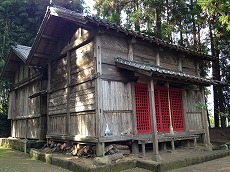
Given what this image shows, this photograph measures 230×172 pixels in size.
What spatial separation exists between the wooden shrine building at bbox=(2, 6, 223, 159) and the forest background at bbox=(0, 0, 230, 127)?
200 inches

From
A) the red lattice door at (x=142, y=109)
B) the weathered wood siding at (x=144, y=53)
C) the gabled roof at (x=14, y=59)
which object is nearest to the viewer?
the red lattice door at (x=142, y=109)

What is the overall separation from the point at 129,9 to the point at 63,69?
36.5ft

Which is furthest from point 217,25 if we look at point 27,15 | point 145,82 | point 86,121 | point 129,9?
point 27,15

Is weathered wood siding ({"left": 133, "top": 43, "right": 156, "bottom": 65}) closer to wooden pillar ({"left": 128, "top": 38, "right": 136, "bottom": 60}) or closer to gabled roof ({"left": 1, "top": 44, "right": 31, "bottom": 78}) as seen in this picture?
wooden pillar ({"left": 128, "top": 38, "right": 136, "bottom": 60})

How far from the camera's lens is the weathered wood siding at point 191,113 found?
10094 millimetres

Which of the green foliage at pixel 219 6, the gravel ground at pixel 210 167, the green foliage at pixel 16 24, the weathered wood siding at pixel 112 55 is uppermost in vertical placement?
the green foliage at pixel 16 24

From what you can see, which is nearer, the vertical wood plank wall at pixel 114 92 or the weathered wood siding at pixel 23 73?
the vertical wood plank wall at pixel 114 92

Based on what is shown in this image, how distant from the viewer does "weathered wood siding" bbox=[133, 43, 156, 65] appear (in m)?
9.00

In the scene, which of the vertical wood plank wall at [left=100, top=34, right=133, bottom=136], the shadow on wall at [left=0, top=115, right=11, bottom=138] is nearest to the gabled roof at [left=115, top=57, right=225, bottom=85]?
the vertical wood plank wall at [left=100, top=34, right=133, bottom=136]

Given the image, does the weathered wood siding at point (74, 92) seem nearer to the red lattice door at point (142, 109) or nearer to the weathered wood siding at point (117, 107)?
the weathered wood siding at point (117, 107)

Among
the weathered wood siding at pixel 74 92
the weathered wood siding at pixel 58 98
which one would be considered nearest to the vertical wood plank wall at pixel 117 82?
the weathered wood siding at pixel 74 92

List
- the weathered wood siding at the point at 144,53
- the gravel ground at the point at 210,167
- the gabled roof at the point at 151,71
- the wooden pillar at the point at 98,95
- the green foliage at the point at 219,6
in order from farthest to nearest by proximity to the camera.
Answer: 1. the green foliage at the point at 219,6
2. the weathered wood siding at the point at 144,53
3. the wooden pillar at the point at 98,95
4. the gabled roof at the point at 151,71
5. the gravel ground at the point at 210,167

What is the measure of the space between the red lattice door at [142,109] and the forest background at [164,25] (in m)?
7.87

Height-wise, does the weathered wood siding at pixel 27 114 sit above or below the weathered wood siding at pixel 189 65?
below
